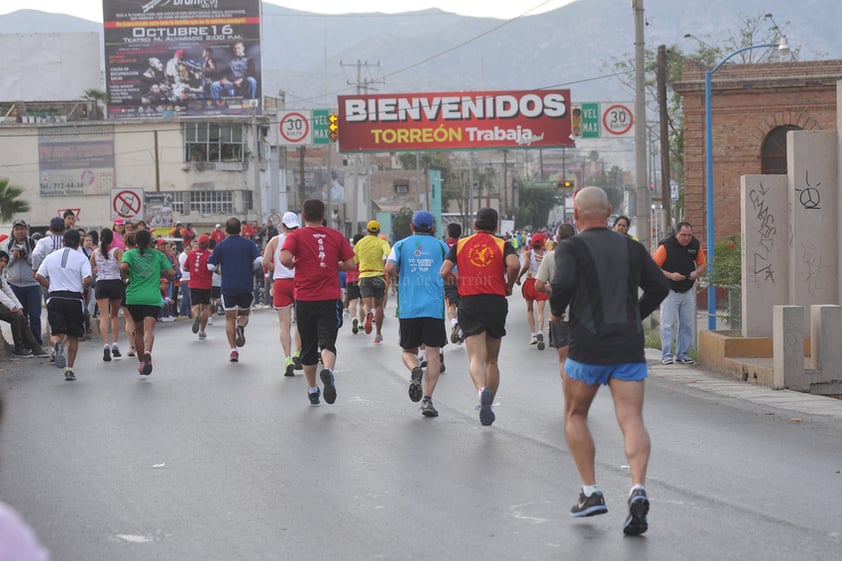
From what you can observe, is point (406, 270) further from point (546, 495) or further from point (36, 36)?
point (36, 36)

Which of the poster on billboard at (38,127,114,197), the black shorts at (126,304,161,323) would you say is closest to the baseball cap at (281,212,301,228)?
the black shorts at (126,304,161,323)

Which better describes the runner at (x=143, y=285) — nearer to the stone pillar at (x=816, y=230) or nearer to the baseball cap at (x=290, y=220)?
the baseball cap at (x=290, y=220)

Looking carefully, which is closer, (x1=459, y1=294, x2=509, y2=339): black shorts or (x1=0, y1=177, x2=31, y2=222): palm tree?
(x1=459, y1=294, x2=509, y2=339): black shorts

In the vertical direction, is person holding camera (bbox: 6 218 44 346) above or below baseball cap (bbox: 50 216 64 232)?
below

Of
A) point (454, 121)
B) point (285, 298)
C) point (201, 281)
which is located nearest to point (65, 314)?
point (285, 298)

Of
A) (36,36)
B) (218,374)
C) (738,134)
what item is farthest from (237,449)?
(36,36)

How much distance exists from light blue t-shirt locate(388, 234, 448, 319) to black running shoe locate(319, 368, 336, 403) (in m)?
0.87

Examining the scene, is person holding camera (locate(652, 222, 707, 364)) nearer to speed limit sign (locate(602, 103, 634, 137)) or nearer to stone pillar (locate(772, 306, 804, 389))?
stone pillar (locate(772, 306, 804, 389))

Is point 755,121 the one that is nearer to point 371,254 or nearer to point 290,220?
point 371,254

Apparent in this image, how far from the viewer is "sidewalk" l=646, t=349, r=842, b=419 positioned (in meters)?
12.0

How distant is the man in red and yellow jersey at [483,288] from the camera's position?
10.7 meters

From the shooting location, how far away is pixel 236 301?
16391 mm

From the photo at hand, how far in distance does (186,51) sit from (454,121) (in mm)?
24682

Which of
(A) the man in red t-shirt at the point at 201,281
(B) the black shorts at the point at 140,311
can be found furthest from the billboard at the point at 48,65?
(B) the black shorts at the point at 140,311
